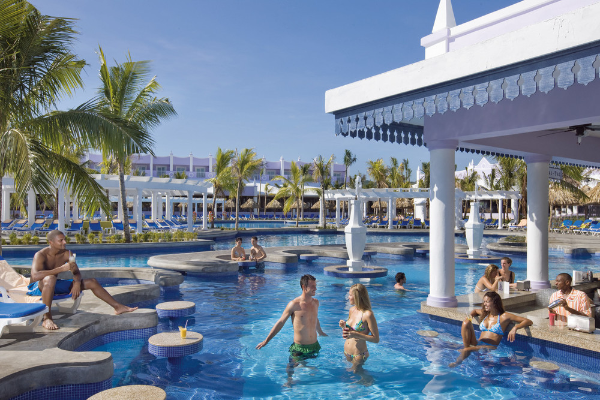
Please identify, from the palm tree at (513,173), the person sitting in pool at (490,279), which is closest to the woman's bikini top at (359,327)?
the person sitting in pool at (490,279)

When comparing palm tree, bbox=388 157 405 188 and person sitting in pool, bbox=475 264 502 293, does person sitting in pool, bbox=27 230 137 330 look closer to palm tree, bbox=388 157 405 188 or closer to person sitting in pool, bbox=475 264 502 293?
person sitting in pool, bbox=475 264 502 293

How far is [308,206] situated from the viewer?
5259cm

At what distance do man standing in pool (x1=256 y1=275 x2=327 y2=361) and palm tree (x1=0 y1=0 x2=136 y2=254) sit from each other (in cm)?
470

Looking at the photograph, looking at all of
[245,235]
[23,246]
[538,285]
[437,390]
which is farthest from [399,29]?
[245,235]

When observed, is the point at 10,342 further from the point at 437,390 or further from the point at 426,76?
the point at 426,76

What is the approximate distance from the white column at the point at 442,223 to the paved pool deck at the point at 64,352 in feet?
13.8

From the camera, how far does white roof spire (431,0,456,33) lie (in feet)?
20.9

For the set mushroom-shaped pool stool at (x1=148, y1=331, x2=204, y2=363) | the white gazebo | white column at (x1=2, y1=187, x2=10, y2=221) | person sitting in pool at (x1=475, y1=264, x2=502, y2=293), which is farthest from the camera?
white column at (x1=2, y1=187, x2=10, y2=221)

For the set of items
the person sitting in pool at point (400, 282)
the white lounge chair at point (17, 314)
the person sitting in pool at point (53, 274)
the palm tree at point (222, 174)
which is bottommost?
the person sitting in pool at point (400, 282)

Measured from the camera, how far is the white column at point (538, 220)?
825cm

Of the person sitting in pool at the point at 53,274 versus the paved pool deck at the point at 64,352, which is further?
the person sitting in pool at the point at 53,274

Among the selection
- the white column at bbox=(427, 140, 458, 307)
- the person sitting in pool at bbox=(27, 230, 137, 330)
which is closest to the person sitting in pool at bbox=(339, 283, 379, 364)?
the white column at bbox=(427, 140, 458, 307)

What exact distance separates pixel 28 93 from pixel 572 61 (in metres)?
7.94

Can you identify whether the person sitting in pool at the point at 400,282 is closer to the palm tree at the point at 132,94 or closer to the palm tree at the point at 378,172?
the palm tree at the point at 132,94
